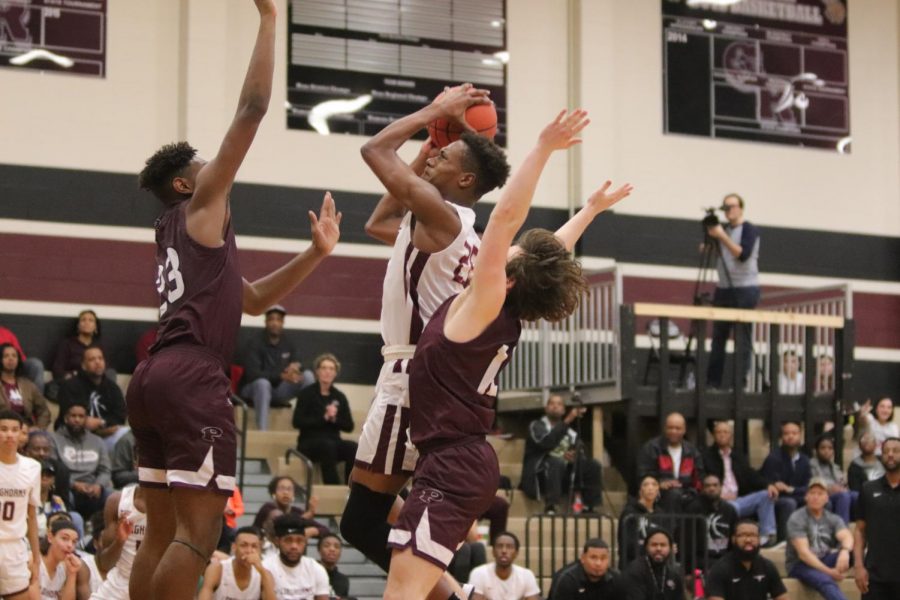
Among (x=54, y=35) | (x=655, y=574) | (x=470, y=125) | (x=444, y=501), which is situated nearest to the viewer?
(x=444, y=501)

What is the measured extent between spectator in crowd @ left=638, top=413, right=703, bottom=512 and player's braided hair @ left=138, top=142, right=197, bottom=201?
9.38m

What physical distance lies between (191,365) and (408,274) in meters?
1.00

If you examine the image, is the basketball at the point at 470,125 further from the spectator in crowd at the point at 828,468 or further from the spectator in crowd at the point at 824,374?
the spectator in crowd at the point at 824,374

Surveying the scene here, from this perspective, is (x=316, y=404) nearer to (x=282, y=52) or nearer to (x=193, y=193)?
(x=282, y=52)

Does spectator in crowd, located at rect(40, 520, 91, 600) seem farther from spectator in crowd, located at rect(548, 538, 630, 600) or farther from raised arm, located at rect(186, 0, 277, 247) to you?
raised arm, located at rect(186, 0, 277, 247)

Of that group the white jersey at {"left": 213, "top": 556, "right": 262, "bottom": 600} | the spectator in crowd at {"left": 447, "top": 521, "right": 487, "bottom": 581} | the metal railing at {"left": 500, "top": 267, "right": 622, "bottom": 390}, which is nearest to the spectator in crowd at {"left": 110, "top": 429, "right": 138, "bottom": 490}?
the white jersey at {"left": 213, "top": 556, "right": 262, "bottom": 600}

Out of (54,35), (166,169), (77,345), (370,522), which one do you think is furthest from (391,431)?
(54,35)

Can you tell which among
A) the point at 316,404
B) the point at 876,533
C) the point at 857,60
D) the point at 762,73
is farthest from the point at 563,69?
the point at 876,533

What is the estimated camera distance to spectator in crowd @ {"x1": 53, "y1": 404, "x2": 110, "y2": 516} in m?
13.5

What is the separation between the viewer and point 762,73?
19203mm

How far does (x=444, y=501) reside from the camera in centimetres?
587

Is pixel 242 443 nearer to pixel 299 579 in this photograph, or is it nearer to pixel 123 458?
pixel 123 458

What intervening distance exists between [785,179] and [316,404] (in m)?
7.51

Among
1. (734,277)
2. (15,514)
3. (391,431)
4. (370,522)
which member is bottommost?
(15,514)
